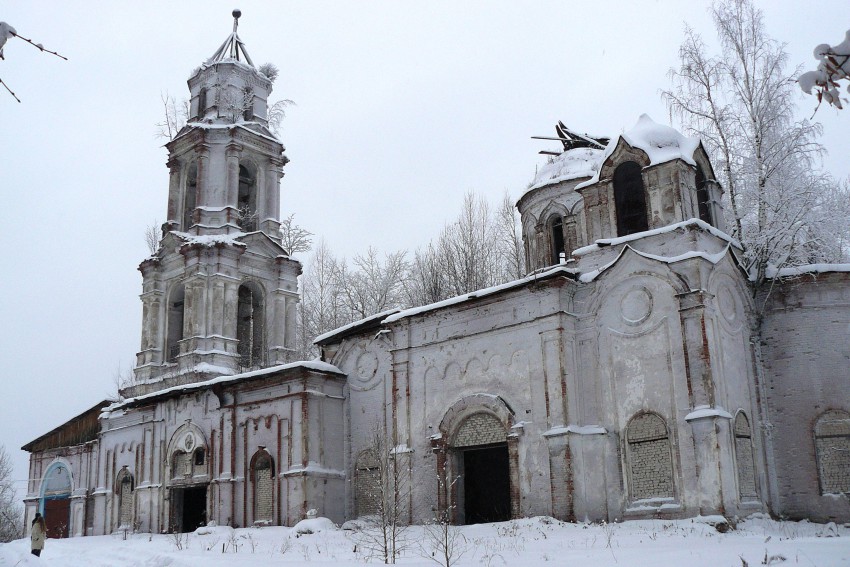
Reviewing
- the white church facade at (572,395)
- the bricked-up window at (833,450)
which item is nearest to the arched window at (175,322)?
the white church facade at (572,395)

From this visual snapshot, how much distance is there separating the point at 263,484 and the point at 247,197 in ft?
43.7

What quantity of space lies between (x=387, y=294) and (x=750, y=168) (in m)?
20.4

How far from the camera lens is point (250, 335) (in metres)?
28.4

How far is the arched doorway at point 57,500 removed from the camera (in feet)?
96.8

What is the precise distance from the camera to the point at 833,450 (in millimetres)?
16047

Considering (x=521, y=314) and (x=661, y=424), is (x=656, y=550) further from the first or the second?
(x=521, y=314)

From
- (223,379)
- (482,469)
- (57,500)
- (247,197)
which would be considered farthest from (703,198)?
(57,500)

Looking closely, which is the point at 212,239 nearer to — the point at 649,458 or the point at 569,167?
the point at 569,167

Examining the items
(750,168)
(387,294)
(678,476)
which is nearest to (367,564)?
(678,476)

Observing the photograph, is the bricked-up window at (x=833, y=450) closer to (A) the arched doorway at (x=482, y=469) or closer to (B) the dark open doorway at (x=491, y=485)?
(A) the arched doorway at (x=482, y=469)

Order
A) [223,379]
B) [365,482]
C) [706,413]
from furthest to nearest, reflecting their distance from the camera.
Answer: [223,379] → [365,482] → [706,413]

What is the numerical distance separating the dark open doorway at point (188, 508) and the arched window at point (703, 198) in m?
16.2

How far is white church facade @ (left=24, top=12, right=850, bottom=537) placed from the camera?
50.5 ft

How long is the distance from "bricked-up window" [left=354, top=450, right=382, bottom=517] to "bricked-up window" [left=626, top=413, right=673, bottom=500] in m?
6.99
